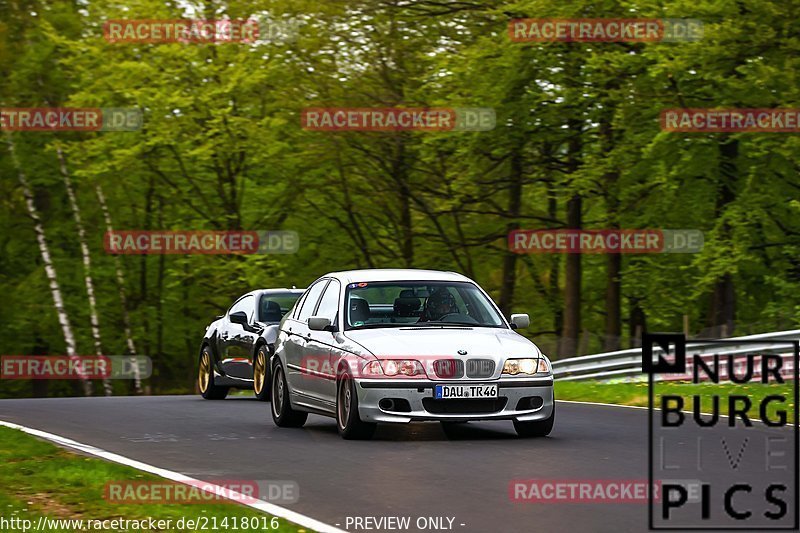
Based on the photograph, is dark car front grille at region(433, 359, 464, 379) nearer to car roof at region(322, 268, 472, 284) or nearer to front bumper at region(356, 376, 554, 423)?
front bumper at region(356, 376, 554, 423)

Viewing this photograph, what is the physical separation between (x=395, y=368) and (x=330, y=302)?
2.07 m

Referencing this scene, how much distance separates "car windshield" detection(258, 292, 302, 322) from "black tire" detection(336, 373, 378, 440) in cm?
715

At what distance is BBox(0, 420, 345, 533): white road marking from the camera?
8.66m

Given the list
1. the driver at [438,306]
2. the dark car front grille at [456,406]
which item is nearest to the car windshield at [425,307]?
the driver at [438,306]

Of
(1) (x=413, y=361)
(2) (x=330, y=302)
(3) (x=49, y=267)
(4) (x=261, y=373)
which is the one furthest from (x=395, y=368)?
(3) (x=49, y=267)

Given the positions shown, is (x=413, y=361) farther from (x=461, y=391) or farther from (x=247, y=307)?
(x=247, y=307)

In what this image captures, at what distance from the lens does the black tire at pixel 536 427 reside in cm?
1390

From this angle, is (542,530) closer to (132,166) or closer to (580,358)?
(580,358)

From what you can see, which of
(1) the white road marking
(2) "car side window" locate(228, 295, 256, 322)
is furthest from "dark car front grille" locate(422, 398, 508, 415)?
(2) "car side window" locate(228, 295, 256, 322)

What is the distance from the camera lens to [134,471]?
11141 millimetres

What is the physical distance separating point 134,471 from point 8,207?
41660 mm

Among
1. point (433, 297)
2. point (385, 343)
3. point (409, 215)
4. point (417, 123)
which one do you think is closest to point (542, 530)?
point (385, 343)

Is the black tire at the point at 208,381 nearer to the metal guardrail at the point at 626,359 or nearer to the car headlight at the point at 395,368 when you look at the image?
the metal guardrail at the point at 626,359

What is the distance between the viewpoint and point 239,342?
20984 mm
